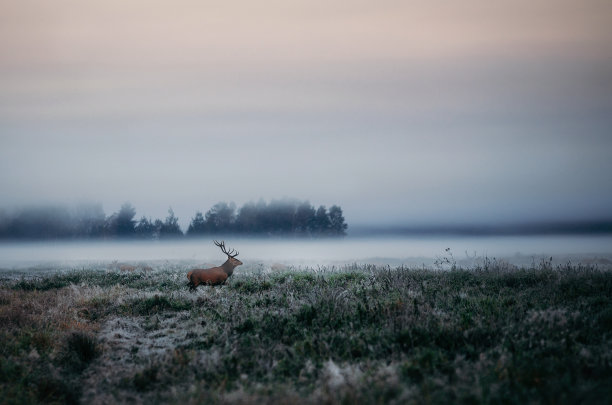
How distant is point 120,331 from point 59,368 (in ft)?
6.55

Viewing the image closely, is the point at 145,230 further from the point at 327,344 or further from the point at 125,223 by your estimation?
the point at 327,344

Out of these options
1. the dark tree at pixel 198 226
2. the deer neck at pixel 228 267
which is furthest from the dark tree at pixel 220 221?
the deer neck at pixel 228 267

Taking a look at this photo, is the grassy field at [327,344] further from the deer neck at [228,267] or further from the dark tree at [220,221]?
the dark tree at [220,221]

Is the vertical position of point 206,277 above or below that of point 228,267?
below

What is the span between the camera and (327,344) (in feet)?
24.1

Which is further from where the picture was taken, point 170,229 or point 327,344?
point 170,229

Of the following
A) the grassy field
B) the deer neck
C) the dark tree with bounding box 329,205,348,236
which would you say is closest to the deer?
the deer neck

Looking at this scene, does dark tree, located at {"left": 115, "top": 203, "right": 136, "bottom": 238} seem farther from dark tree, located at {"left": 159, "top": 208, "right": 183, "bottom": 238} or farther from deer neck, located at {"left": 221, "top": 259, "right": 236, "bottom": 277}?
deer neck, located at {"left": 221, "top": 259, "right": 236, "bottom": 277}

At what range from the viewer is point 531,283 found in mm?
11875

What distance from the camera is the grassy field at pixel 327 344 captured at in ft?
18.1

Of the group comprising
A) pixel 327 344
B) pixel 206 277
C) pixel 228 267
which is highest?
pixel 228 267

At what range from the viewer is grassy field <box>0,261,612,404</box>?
217 inches

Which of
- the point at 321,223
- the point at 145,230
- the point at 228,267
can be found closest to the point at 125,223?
the point at 145,230

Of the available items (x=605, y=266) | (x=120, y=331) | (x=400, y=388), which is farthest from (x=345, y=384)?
(x=605, y=266)
